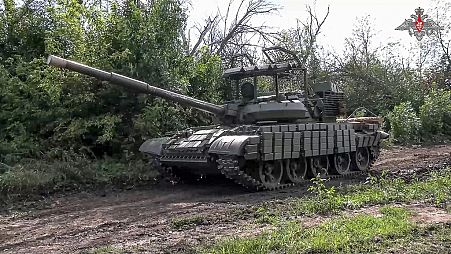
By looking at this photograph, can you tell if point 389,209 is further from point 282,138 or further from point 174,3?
point 174,3

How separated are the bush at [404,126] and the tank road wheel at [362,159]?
25.5ft

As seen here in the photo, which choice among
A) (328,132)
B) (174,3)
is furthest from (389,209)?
(174,3)

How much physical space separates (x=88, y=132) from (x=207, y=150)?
4.04 m

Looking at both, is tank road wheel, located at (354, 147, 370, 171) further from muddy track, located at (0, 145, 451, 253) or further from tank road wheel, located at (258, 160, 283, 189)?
tank road wheel, located at (258, 160, 283, 189)

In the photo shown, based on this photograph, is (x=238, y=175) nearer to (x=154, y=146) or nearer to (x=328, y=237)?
(x=154, y=146)

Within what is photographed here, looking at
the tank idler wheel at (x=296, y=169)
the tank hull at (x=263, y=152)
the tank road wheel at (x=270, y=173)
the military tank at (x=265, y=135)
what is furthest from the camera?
the tank idler wheel at (x=296, y=169)

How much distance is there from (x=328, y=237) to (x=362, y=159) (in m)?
8.07

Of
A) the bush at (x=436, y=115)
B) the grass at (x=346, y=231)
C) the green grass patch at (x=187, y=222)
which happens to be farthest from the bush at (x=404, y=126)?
the green grass patch at (x=187, y=222)

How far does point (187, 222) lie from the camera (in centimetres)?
685

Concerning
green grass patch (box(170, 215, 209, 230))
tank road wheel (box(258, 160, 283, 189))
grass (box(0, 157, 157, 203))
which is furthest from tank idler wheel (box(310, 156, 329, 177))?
green grass patch (box(170, 215, 209, 230))

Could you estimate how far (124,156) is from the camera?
1240 centimetres

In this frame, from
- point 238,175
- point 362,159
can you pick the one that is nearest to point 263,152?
point 238,175

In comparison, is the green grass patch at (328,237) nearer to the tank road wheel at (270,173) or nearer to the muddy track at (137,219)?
the muddy track at (137,219)

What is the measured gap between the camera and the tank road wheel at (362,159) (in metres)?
12.6
